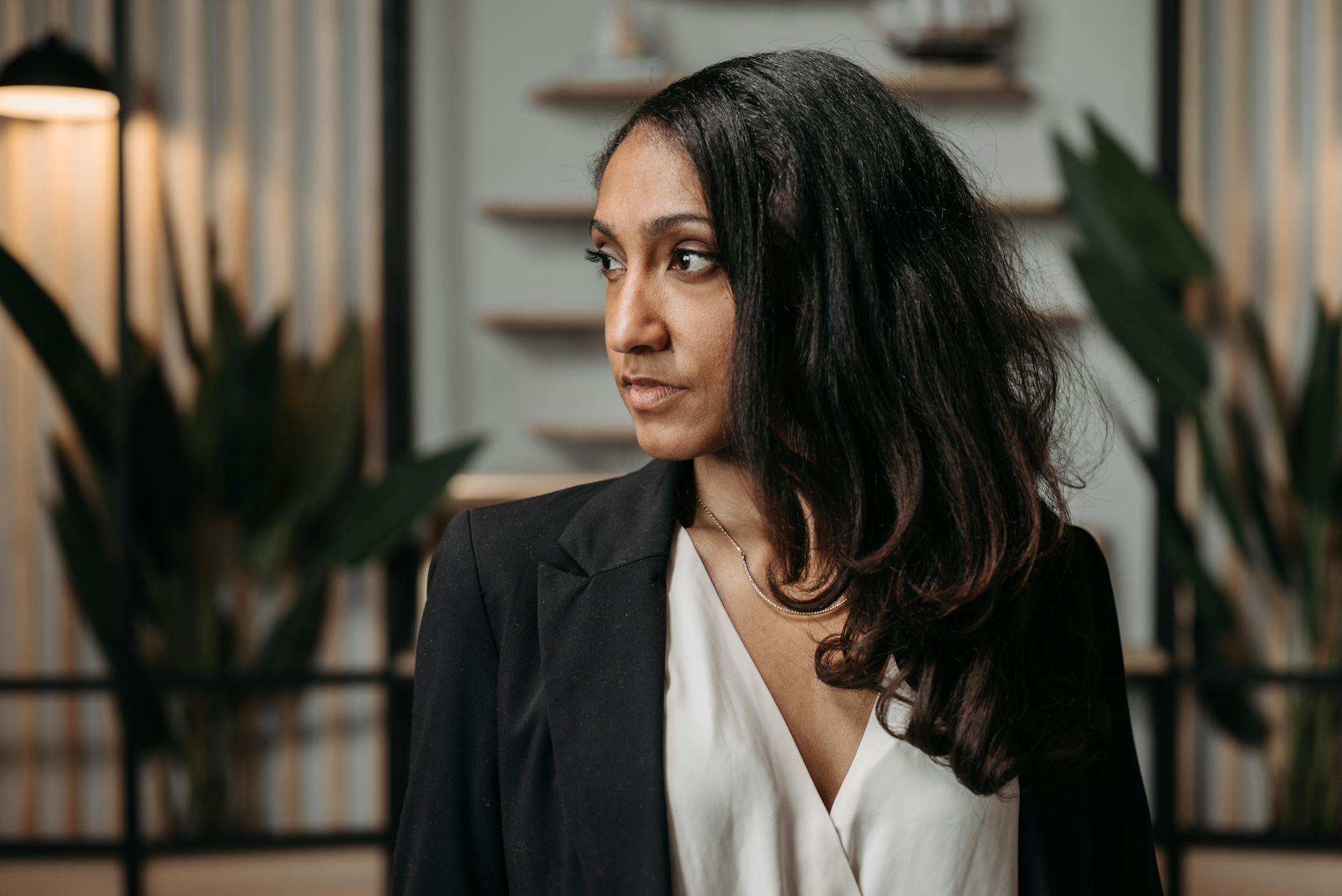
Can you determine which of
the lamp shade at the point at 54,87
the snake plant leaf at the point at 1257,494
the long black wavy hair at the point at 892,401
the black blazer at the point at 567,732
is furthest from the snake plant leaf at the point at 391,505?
the snake plant leaf at the point at 1257,494

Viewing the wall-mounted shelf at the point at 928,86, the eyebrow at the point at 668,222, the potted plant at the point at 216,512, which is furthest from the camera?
the wall-mounted shelf at the point at 928,86

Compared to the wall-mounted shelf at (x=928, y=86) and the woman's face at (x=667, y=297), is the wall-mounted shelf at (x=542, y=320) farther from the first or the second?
the woman's face at (x=667, y=297)

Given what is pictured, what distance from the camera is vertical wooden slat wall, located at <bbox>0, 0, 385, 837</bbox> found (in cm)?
295

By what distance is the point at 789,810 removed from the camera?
3.08 ft

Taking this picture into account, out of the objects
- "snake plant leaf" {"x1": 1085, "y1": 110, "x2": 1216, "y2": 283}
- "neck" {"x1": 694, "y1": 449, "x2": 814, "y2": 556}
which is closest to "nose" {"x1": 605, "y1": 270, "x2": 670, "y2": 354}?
"neck" {"x1": 694, "y1": 449, "x2": 814, "y2": 556}

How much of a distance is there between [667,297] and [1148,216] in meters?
2.19

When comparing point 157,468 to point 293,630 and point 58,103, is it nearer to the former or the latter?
point 293,630

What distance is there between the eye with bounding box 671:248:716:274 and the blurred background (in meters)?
2.00

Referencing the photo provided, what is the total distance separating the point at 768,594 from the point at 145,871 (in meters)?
2.62

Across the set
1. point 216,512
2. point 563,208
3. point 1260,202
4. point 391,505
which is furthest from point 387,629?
point 1260,202

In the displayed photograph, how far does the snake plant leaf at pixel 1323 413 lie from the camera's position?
265 centimetres

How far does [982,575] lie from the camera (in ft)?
3.04

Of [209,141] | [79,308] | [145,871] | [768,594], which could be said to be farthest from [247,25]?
[768,594]

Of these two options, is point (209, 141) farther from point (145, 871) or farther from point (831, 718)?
point (831, 718)
